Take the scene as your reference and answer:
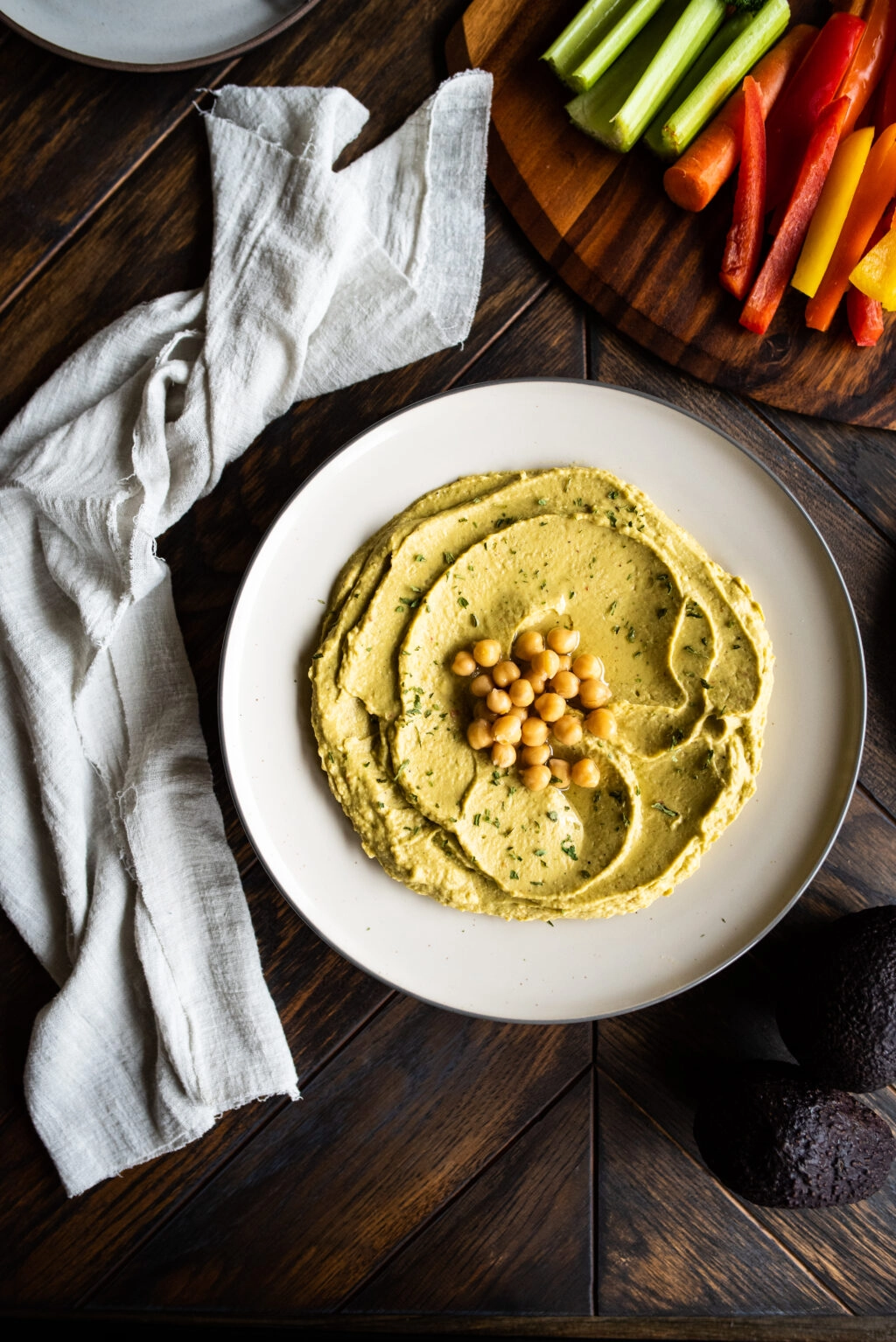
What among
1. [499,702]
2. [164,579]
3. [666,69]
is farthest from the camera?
[164,579]

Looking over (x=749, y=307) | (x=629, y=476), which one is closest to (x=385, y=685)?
(x=629, y=476)

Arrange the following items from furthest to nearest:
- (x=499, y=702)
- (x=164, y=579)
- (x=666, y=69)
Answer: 1. (x=164, y=579)
2. (x=666, y=69)
3. (x=499, y=702)

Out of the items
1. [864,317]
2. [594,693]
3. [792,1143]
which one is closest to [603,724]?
[594,693]

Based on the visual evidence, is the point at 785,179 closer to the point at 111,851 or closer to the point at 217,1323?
the point at 111,851

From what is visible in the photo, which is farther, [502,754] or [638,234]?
[638,234]

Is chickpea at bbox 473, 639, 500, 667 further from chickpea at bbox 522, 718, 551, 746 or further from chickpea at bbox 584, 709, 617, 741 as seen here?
chickpea at bbox 584, 709, 617, 741

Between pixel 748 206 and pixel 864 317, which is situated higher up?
pixel 748 206

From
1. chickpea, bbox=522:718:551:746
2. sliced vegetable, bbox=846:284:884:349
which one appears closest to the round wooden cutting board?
sliced vegetable, bbox=846:284:884:349

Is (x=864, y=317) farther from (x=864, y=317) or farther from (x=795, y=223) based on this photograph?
(x=795, y=223)
